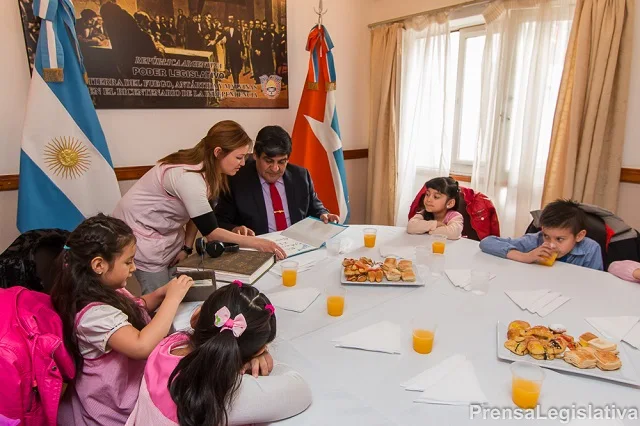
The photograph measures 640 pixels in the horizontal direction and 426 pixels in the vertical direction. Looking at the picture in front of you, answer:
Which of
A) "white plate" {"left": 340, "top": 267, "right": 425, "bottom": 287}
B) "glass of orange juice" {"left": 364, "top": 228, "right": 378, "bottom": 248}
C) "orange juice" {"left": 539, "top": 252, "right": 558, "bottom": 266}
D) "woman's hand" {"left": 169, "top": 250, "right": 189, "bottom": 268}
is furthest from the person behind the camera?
"woman's hand" {"left": 169, "top": 250, "right": 189, "bottom": 268}

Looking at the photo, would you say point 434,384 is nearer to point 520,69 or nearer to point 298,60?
point 520,69

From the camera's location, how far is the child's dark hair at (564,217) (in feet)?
5.53

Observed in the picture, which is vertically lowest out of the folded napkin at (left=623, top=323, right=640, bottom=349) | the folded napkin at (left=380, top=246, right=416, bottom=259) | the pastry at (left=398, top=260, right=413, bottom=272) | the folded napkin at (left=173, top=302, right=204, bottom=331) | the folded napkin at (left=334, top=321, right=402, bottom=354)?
the folded napkin at (left=173, top=302, right=204, bottom=331)

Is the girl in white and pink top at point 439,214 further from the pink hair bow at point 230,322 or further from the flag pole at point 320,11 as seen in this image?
the flag pole at point 320,11

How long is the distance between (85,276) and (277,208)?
1366 mm

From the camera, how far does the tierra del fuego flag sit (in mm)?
3168

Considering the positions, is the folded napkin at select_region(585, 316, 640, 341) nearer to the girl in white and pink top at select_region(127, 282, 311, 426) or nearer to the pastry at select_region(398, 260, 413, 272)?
the pastry at select_region(398, 260, 413, 272)

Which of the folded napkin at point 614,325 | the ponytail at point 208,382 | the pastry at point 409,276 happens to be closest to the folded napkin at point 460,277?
the pastry at point 409,276

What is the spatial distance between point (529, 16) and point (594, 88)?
66 centimetres

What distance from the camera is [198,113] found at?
2.95 meters

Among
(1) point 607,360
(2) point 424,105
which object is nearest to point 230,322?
(1) point 607,360

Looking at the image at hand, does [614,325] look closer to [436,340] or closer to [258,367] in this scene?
[436,340]

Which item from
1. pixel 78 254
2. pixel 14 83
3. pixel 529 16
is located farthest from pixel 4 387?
pixel 529 16

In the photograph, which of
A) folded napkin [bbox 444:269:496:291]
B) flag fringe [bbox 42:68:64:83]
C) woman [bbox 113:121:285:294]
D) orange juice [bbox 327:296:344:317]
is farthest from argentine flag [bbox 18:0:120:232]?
folded napkin [bbox 444:269:496:291]
